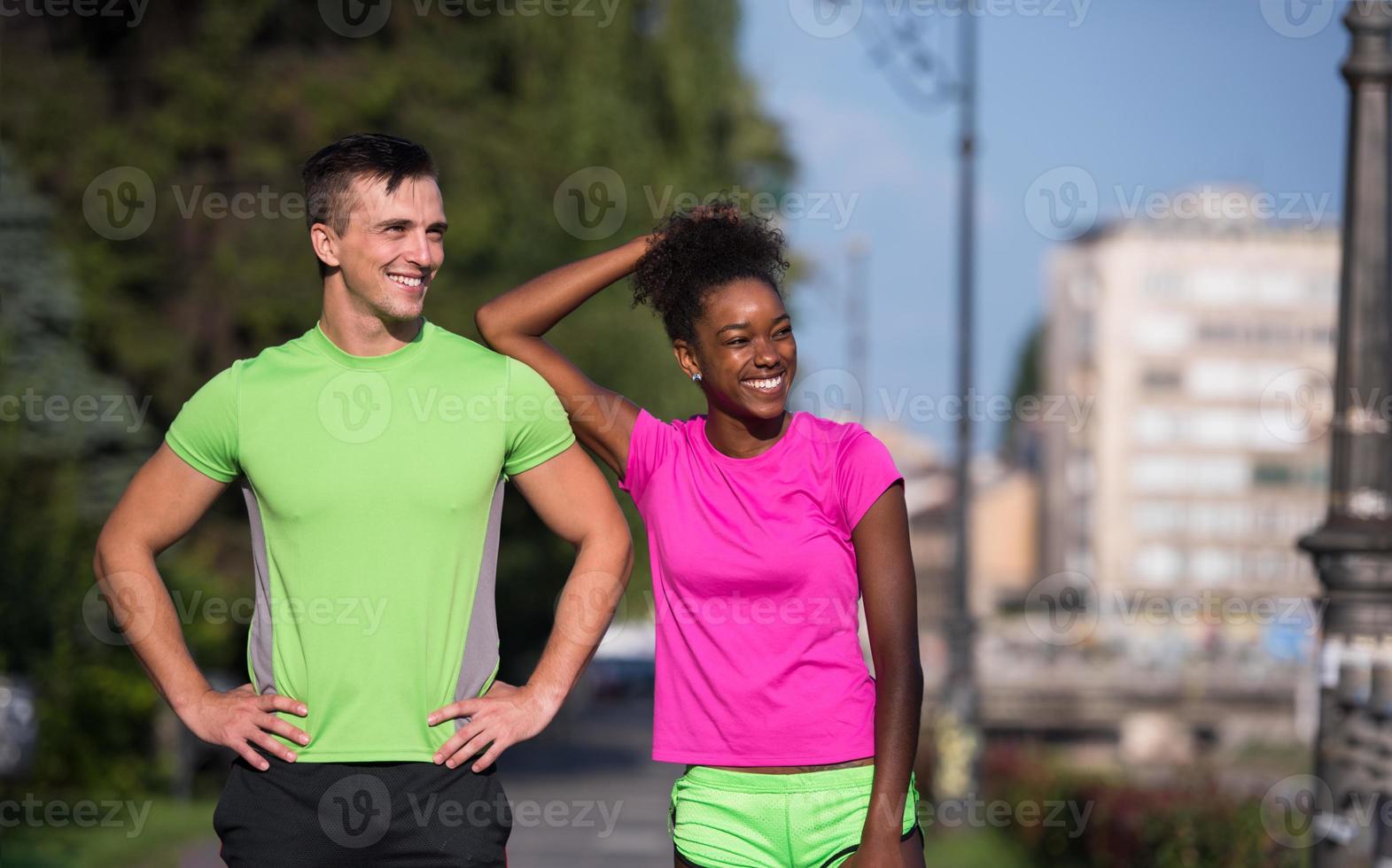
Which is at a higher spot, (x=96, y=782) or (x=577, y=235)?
(x=577, y=235)

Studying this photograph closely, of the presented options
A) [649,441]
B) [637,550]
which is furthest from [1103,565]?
[649,441]

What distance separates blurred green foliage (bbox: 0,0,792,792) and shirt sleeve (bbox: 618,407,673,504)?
13.8m

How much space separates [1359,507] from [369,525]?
4.40m

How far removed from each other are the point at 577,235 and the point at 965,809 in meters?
7.78

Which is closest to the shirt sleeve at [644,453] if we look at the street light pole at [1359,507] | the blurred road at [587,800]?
the blurred road at [587,800]

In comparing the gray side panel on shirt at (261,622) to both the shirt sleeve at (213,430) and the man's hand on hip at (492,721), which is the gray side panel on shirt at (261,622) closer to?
the shirt sleeve at (213,430)

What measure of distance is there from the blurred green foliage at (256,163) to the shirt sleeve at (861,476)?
14.2 m

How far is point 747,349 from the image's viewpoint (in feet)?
13.0

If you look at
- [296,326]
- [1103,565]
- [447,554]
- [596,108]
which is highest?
[596,108]

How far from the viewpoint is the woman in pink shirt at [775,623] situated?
12.6ft

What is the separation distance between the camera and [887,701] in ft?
12.5

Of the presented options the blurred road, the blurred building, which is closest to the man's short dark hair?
the blurred road

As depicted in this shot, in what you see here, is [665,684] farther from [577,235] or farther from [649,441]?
[577,235]

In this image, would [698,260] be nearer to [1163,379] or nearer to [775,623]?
[775,623]
